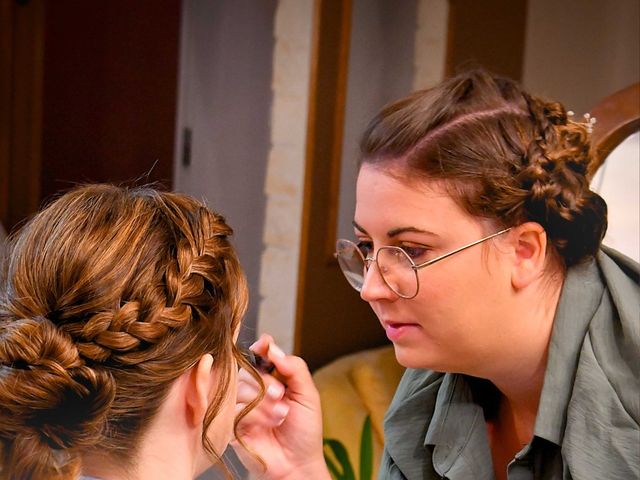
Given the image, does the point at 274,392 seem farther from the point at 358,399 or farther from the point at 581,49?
the point at 581,49

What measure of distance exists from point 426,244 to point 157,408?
0.32 meters

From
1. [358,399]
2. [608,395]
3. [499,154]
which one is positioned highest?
[499,154]

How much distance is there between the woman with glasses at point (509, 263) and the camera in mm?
904

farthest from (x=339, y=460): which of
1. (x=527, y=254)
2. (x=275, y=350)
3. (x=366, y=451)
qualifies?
(x=527, y=254)

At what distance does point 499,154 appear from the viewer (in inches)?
35.6

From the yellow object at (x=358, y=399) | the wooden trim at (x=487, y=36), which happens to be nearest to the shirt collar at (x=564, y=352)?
the yellow object at (x=358, y=399)

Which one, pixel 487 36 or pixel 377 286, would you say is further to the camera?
pixel 487 36

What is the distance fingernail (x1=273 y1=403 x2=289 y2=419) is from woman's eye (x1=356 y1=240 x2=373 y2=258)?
20 cm

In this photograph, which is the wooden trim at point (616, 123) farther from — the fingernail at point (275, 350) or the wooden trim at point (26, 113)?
the wooden trim at point (26, 113)

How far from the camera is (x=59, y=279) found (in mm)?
729

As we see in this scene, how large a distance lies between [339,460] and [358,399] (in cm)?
13

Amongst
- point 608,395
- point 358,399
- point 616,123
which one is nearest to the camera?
point 608,395

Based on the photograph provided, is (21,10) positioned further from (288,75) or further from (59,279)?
(59,279)

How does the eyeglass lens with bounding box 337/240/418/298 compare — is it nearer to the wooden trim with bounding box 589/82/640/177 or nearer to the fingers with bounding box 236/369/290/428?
the fingers with bounding box 236/369/290/428
